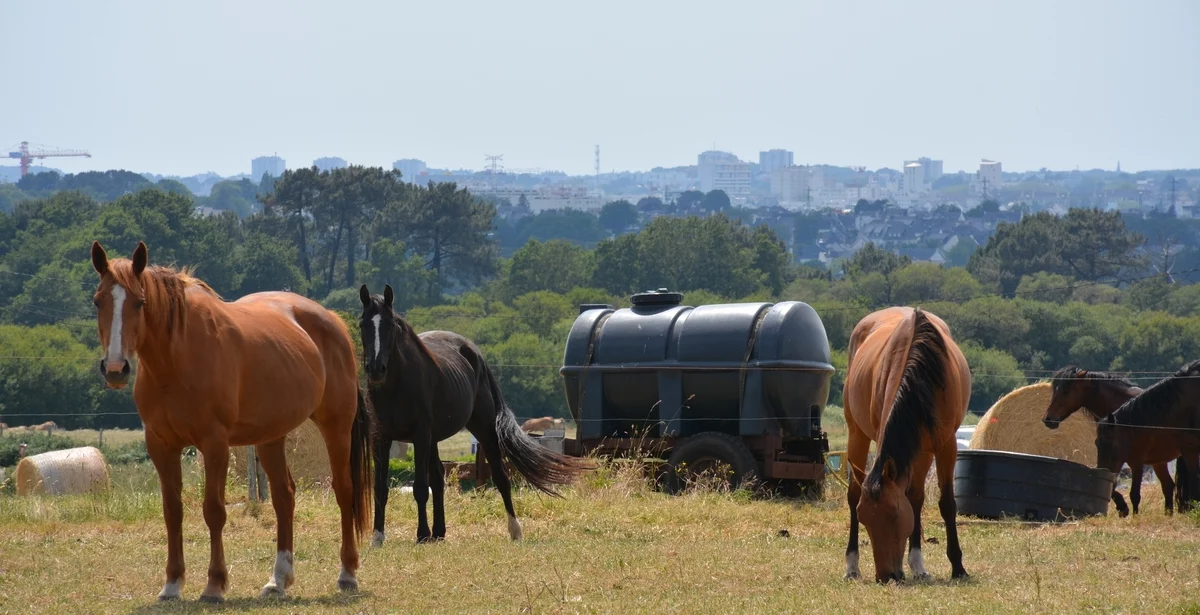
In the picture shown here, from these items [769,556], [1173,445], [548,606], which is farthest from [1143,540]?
[548,606]

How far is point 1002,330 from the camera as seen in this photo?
255 ft

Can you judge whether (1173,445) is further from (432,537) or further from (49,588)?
(49,588)

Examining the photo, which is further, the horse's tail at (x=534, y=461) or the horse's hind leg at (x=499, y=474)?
the horse's tail at (x=534, y=461)

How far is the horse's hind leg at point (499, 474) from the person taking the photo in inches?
490

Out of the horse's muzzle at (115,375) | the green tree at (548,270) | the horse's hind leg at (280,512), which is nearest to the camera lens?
the horse's muzzle at (115,375)

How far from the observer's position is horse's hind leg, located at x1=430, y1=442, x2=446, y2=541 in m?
12.1

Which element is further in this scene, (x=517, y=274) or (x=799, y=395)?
(x=517, y=274)

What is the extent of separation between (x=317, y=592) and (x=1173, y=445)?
10164 millimetres

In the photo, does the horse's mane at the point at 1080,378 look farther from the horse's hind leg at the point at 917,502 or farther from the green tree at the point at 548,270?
the green tree at the point at 548,270

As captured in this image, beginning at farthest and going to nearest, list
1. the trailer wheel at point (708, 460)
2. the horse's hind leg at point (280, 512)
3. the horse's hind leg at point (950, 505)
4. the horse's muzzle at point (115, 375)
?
the trailer wheel at point (708, 460)
the horse's hind leg at point (950, 505)
the horse's hind leg at point (280, 512)
the horse's muzzle at point (115, 375)

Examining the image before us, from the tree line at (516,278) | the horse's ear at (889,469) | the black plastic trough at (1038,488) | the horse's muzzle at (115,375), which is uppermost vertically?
the horse's muzzle at (115,375)

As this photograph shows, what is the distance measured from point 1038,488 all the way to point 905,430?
6.47 m

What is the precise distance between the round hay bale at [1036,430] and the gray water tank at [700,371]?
3.26 meters

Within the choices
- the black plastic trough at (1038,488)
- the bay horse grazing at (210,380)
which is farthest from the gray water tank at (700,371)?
the bay horse grazing at (210,380)
